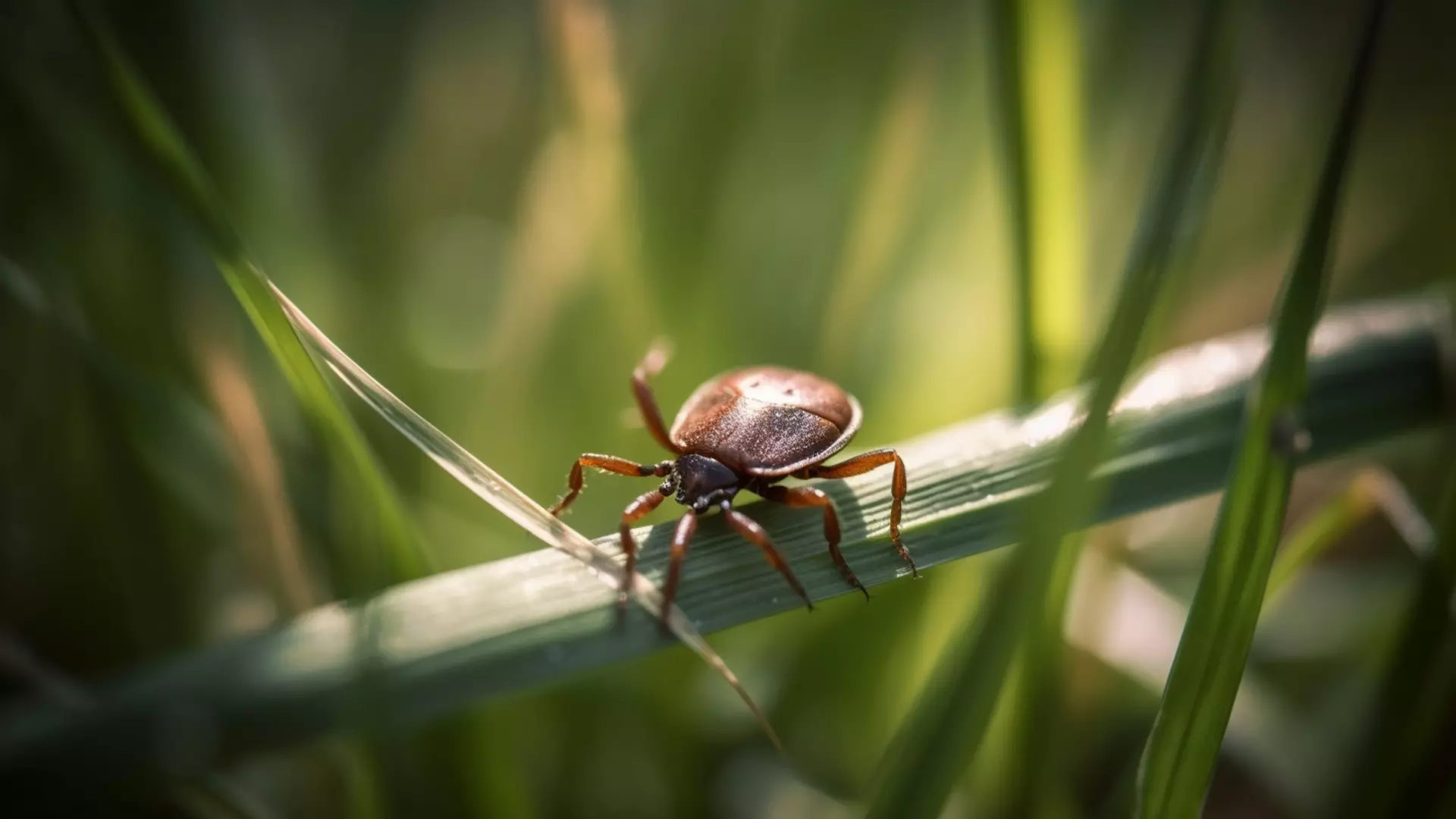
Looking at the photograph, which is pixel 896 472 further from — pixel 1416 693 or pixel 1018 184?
pixel 1416 693

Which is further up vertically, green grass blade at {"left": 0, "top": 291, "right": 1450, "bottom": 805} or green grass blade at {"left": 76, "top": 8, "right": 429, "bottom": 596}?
green grass blade at {"left": 76, "top": 8, "right": 429, "bottom": 596}

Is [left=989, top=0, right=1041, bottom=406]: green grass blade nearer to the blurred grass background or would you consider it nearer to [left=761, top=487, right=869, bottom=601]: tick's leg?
the blurred grass background

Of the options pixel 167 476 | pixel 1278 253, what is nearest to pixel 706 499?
pixel 167 476

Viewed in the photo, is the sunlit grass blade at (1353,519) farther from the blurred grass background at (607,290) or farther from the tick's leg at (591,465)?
the tick's leg at (591,465)

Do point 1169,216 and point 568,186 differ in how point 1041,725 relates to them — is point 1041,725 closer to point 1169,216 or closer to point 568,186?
point 1169,216

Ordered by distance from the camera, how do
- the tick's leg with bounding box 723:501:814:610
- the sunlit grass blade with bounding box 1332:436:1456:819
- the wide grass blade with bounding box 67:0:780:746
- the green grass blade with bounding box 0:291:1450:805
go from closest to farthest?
1. the green grass blade with bounding box 0:291:1450:805
2. the wide grass blade with bounding box 67:0:780:746
3. the tick's leg with bounding box 723:501:814:610
4. the sunlit grass blade with bounding box 1332:436:1456:819

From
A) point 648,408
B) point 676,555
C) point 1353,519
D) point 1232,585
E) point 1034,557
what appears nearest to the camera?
point 1034,557

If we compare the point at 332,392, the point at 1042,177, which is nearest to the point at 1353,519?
the point at 1042,177

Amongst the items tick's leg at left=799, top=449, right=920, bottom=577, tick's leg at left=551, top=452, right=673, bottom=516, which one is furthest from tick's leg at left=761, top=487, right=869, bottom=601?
tick's leg at left=551, top=452, right=673, bottom=516
